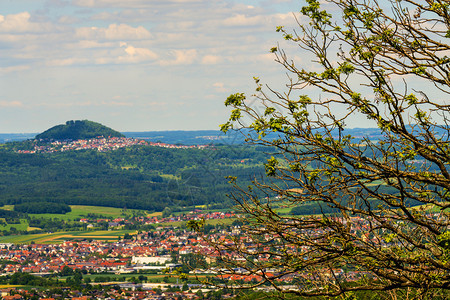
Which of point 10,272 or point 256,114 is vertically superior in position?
point 256,114

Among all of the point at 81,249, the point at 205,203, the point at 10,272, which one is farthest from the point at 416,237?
the point at 205,203

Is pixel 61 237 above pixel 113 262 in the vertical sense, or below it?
above

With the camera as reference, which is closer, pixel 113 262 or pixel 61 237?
pixel 113 262

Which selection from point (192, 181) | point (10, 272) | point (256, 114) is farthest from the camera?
point (192, 181)

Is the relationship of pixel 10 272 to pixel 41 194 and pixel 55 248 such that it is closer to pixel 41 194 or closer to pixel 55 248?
pixel 55 248

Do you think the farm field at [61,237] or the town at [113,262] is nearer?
the town at [113,262]

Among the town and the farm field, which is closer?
the town

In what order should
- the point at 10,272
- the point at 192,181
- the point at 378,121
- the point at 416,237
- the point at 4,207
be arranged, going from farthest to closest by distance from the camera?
the point at 192,181, the point at 4,207, the point at 10,272, the point at 416,237, the point at 378,121

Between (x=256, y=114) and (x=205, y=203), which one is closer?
(x=256, y=114)
